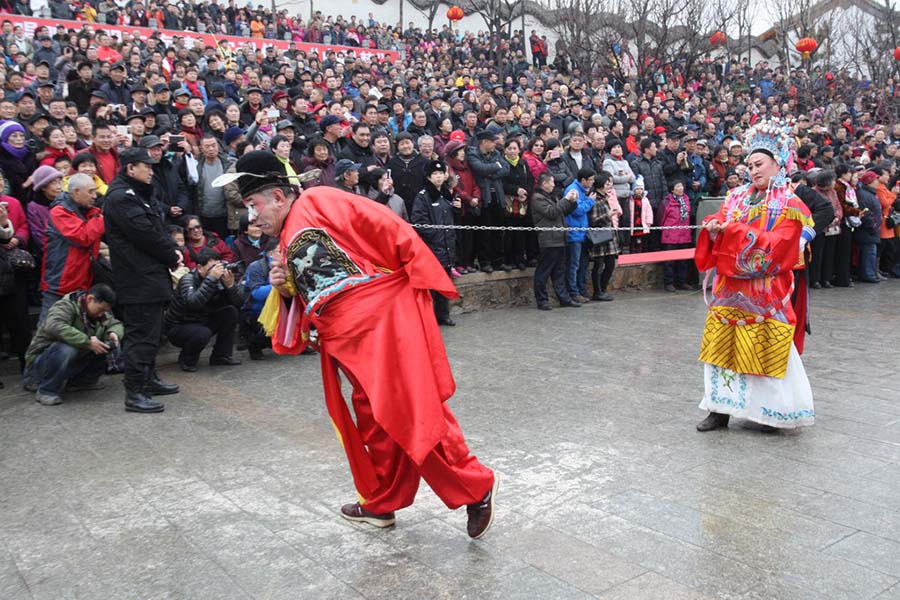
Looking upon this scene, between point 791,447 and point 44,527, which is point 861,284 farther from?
point 44,527

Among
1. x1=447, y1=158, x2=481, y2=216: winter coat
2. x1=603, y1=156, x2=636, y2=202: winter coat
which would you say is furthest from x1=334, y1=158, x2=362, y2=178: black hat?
x1=603, y1=156, x2=636, y2=202: winter coat

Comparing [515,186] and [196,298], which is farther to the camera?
[515,186]

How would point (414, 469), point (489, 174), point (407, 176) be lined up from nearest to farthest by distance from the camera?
point (414, 469) → point (407, 176) → point (489, 174)

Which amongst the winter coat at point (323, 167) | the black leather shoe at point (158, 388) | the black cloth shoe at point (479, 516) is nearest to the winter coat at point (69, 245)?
the black leather shoe at point (158, 388)

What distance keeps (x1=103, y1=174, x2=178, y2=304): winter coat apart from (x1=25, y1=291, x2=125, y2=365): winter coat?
20.1 inches

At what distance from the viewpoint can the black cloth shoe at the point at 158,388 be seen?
20.7 feet

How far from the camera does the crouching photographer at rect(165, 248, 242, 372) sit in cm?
702

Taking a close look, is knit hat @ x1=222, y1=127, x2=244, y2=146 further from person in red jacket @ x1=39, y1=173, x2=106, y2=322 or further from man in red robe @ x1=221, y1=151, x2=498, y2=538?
man in red robe @ x1=221, y1=151, x2=498, y2=538

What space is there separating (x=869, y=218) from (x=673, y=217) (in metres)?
3.38

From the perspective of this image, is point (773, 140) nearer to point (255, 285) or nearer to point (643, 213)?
point (255, 285)

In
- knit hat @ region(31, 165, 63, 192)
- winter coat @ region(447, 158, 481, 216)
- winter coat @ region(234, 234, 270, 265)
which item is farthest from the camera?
winter coat @ region(447, 158, 481, 216)

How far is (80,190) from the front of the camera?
251 inches

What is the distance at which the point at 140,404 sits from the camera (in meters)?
5.89

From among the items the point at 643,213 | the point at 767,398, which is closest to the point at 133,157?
the point at 767,398
